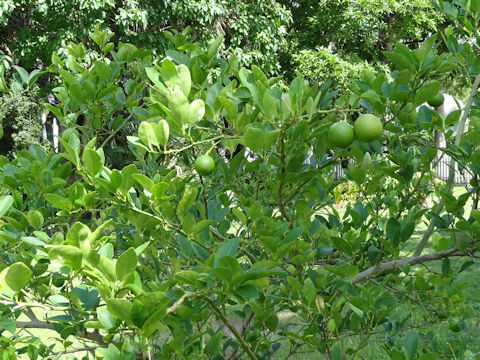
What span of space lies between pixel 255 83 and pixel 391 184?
0.92m

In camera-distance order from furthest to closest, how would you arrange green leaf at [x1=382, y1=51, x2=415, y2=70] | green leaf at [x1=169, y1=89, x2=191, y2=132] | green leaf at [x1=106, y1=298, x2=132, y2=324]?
1. green leaf at [x1=382, y1=51, x2=415, y2=70]
2. green leaf at [x1=169, y1=89, x2=191, y2=132]
3. green leaf at [x1=106, y1=298, x2=132, y2=324]

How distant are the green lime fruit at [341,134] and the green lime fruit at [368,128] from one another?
0.06 ft

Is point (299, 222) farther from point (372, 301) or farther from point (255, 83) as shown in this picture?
point (255, 83)

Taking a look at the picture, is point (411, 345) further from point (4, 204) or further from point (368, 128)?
point (4, 204)

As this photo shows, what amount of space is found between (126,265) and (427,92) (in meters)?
0.70

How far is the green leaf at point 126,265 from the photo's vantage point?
79cm

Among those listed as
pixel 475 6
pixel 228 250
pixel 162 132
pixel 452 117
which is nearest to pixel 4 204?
pixel 162 132

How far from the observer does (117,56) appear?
1.81 metres

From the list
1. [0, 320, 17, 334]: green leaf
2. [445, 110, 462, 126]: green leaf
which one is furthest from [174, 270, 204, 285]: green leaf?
[445, 110, 462, 126]: green leaf

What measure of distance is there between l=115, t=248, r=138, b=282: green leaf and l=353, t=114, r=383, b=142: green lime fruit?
0.54m

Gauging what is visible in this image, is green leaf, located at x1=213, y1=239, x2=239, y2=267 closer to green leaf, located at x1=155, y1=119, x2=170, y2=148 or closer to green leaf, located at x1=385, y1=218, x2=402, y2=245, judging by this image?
green leaf, located at x1=155, y1=119, x2=170, y2=148

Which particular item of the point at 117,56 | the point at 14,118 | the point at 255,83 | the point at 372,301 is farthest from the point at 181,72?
the point at 14,118

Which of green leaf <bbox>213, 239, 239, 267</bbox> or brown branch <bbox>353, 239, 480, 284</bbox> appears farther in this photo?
brown branch <bbox>353, 239, 480, 284</bbox>

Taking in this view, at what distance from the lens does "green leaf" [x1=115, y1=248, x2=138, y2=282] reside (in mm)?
794
